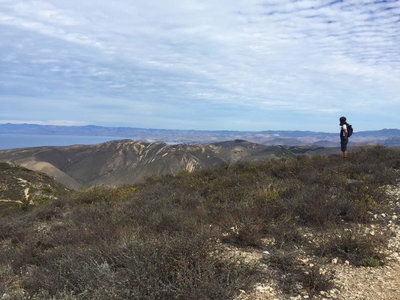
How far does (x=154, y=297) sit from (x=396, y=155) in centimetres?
1335

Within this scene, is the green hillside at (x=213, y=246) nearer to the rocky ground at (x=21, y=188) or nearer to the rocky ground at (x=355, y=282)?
the rocky ground at (x=355, y=282)

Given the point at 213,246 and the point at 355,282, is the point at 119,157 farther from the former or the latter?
the point at 355,282

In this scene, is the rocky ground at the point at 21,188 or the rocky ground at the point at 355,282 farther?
the rocky ground at the point at 21,188

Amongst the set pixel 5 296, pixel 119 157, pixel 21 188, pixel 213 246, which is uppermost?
pixel 213 246

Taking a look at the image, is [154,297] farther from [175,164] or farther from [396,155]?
[175,164]

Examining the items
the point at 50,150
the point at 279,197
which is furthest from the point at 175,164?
the point at 279,197

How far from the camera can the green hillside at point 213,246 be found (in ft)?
11.4

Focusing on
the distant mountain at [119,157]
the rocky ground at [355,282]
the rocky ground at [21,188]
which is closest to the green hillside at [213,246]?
the rocky ground at [355,282]

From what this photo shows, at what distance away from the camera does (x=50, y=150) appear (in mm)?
131500

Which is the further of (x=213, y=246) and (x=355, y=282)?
(x=213, y=246)

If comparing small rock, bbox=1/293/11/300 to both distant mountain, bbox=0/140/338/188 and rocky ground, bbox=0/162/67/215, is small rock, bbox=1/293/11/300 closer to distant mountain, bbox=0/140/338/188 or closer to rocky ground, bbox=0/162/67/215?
rocky ground, bbox=0/162/67/215

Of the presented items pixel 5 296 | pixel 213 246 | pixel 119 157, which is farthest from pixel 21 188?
pixel 119 157

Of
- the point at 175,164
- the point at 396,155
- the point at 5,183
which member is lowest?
the point at 175,164

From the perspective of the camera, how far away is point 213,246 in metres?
4.19
